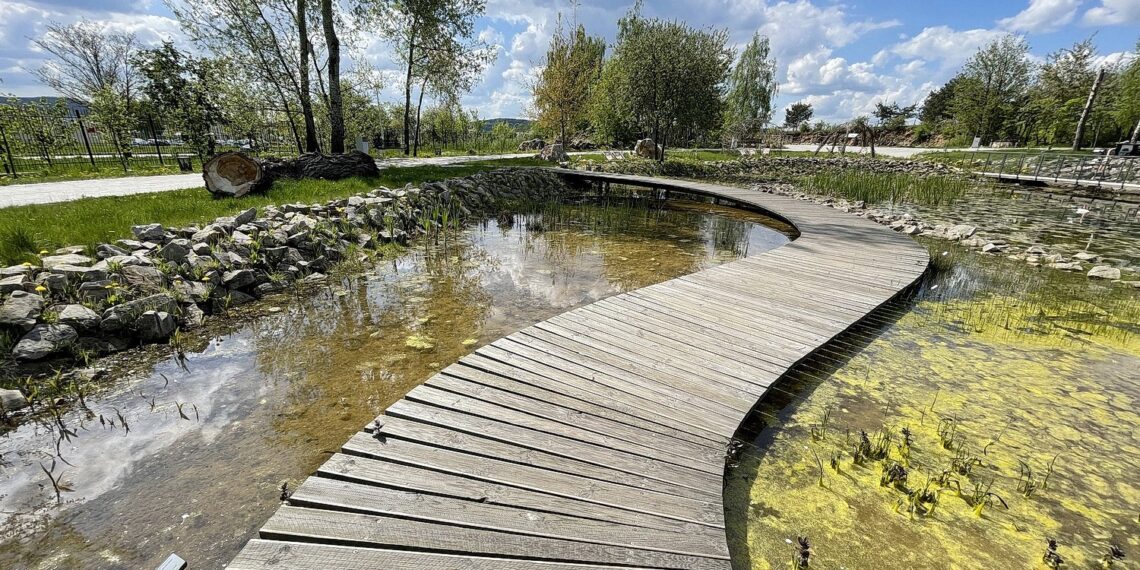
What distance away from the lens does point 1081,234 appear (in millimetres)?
9430

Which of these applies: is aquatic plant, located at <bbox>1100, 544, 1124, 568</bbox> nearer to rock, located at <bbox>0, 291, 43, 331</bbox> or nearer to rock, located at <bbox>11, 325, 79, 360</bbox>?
rock, located at <bbox>11, 325, 79, 360</bbox>

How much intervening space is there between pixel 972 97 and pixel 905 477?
131ft

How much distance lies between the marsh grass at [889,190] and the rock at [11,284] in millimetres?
16982

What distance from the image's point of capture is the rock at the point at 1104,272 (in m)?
6.32

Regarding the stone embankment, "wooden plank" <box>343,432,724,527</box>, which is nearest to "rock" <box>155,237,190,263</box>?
the stone embankment

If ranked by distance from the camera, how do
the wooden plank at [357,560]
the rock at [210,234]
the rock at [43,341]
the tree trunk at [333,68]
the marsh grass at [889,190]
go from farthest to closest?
the marsh grass at [889,190], the tree trunk at [333,68], the rock at [210,234], the rock at [43,341], the wooden plank at [357,560]

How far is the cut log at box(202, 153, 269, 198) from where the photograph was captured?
7.68m

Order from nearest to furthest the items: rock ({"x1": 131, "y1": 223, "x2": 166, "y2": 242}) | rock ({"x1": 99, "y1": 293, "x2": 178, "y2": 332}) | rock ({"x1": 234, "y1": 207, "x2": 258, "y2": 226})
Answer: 1. rock ({"x1": 99, "y1": 293, "x2": 178, "y2": 332})
2. rock ({"x1": 131, "y1": 223, "x2": 166, "y2": 242})
3. rock ({"x1": 234, "y1": 207, "x2": 258, "y2": 226})

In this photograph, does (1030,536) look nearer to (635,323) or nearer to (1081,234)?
(635,323)

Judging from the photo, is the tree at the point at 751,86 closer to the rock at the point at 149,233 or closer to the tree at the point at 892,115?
the tree at the point at 892,115

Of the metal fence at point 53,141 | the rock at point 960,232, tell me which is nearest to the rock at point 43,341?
the metal fence at point 53,141

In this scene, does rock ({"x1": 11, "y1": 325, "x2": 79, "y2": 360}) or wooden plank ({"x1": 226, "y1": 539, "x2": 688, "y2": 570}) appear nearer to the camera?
wooden plank ({"x1": 226, "y1": 539, "x2": 688, "y2": 570})

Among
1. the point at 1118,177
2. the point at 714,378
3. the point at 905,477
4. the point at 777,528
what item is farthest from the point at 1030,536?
the point at 1118,177

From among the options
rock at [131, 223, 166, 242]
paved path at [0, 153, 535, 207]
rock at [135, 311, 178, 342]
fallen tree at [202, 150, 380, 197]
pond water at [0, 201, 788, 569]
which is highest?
fallen tree at [202, 150, 380, 197]
